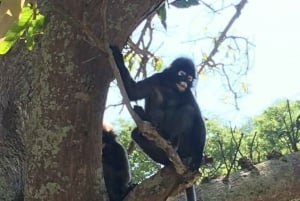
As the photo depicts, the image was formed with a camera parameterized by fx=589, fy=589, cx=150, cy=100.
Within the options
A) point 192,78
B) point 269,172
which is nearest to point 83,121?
point 269,172

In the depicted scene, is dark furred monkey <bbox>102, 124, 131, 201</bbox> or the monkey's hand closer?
the monkey's hand

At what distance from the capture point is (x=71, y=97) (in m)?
2.27

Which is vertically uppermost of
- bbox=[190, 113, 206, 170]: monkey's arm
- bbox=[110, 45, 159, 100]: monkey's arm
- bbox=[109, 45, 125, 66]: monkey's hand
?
bbox=[109, 45, 125, 66]: monkey's hand

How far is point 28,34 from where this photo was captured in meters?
2.05

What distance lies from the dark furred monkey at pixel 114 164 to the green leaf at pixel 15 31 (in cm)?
172

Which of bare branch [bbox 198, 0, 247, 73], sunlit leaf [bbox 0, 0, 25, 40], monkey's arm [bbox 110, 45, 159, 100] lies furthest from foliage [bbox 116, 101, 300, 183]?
sunlit leaf [bbox 0, 0, 25, 40]

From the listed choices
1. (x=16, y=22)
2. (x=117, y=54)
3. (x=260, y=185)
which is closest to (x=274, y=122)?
(x=260, y=185)

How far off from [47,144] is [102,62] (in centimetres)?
39

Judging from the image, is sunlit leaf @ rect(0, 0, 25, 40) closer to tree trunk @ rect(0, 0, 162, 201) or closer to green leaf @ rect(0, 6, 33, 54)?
green leaf @ rect(0, 6, 33, 54)

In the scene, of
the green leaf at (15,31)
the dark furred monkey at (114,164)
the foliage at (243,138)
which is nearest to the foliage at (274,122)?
the foliage at (243,138)

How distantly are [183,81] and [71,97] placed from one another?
3.57 ft

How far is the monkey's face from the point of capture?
321 cm

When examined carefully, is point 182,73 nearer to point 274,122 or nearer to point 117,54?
point 117,54

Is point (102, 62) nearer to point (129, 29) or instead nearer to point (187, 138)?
point (129, 29)
